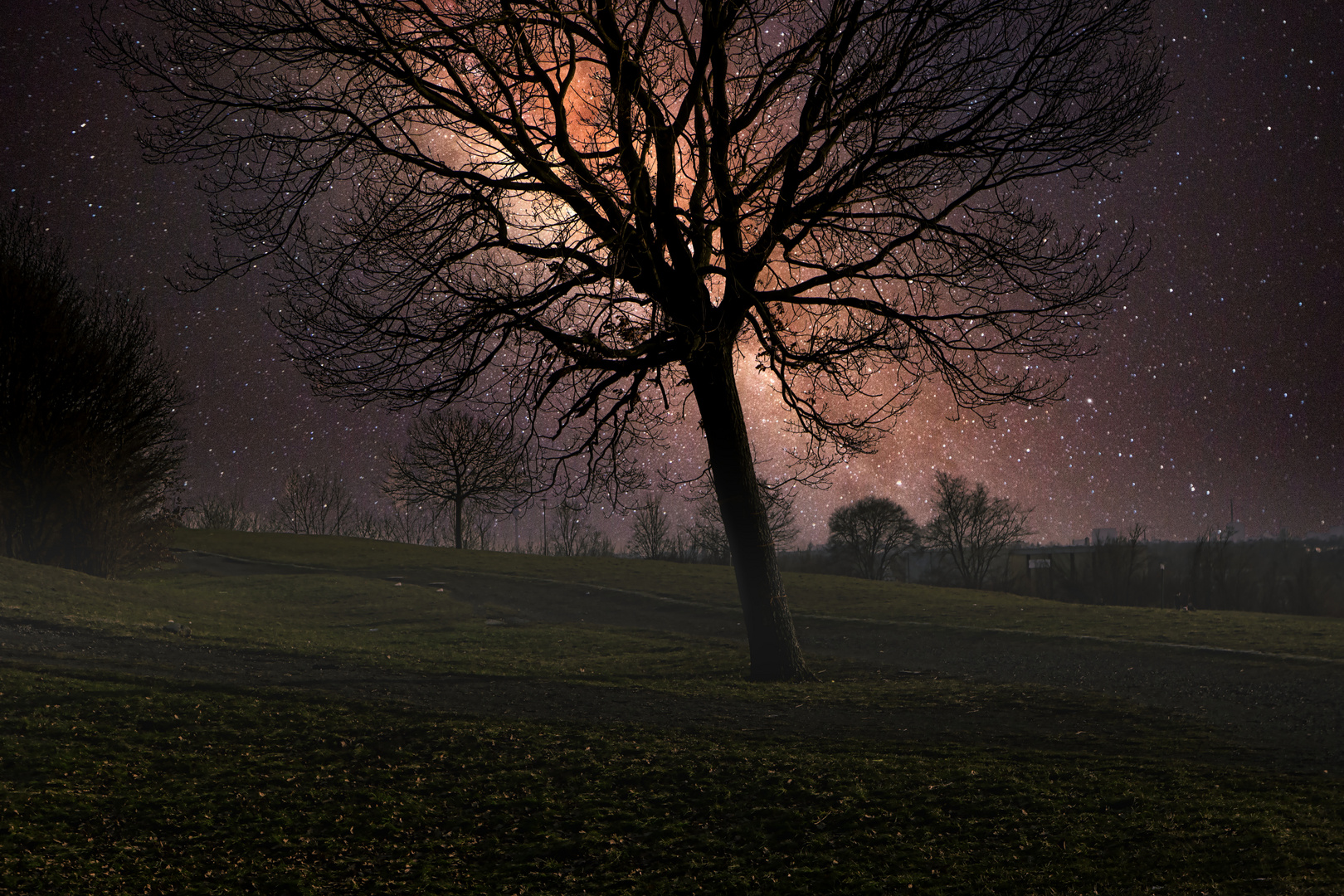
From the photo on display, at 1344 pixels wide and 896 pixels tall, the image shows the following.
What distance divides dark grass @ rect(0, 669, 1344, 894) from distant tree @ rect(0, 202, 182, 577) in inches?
750

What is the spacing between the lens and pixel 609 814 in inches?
193

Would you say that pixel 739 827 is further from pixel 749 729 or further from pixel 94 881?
pixel 94 881

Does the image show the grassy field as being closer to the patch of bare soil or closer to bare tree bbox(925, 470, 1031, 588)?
the patch of bare soil

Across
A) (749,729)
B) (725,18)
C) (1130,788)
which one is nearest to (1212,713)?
(1130,788)

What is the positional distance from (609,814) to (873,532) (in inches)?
2198

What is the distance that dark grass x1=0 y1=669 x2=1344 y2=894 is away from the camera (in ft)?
13.2

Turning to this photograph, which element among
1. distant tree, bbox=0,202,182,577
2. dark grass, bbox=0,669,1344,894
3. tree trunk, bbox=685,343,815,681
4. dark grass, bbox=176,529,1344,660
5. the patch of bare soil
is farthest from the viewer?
distant tree, bbox=0,202,182,577

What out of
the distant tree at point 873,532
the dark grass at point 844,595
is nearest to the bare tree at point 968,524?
the distant tree at point 873,532

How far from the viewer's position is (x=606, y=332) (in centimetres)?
1086

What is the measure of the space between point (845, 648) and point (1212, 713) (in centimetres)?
713

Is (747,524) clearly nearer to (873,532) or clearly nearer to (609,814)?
(609,814)

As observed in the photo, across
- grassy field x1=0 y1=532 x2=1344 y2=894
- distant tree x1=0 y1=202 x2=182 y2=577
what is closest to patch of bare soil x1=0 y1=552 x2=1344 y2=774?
grassy field x1=0 y1=532 x2=1344 y2=894

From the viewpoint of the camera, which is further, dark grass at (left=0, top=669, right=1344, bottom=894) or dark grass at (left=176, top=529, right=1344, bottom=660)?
dark grass at (left=176, top=529, right=1344, bottom=660)

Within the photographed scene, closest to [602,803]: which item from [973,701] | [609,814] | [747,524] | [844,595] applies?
[609,814]
